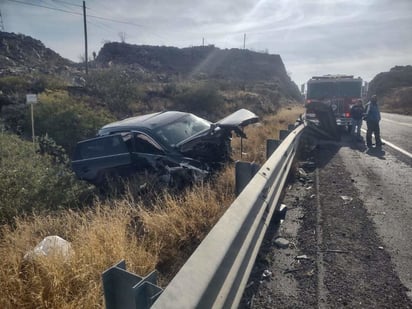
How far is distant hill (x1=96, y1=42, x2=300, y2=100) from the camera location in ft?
199

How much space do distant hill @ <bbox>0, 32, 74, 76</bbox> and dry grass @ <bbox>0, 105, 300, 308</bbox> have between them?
35.8m

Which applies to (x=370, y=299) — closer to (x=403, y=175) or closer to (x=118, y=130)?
(x=403, y=175)

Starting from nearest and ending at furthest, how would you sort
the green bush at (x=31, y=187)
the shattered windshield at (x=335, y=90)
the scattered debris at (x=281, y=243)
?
the scattered debris at (x=281, y=243) → the green bush at (x=31, y=187) → the shattered windshield at (x=335, y=90)

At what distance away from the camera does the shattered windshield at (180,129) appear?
616 cm

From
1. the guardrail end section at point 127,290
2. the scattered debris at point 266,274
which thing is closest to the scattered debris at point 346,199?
the scattered debris at point 266,274

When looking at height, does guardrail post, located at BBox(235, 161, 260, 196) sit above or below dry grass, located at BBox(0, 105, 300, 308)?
above

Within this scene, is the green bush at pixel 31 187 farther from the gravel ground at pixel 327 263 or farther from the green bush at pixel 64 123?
the green bush at pixel 64 123

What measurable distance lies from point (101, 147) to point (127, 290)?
198 inches

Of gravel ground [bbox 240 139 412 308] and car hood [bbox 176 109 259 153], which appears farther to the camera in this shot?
car hood [bbox 176 109 259 153]

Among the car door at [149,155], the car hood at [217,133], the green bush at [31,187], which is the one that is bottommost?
the green bush at [31,187]

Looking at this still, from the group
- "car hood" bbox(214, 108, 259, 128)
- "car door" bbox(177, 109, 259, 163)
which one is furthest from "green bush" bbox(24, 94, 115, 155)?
"car hood" bbox(214, 108, 259, 128)

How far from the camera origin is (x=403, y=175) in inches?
245

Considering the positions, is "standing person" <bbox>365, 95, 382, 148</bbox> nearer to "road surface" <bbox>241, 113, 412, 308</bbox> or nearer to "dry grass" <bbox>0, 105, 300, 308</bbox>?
"road surface" <bbox>241, 113, 412, 308</bbox>

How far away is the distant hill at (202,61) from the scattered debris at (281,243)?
5221cm
